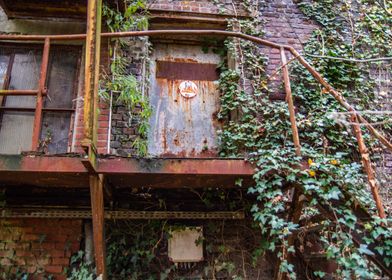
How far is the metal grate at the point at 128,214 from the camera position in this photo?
4059 mm

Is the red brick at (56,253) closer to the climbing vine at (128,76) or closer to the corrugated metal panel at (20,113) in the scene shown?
the corrugated metal panel at (20,113)

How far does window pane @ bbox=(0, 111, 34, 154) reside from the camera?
447cm

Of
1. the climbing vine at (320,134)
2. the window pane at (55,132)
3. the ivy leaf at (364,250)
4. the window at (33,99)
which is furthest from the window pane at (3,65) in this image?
the ivy leaf at (364,250)

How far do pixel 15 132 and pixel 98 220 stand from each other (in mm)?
1984

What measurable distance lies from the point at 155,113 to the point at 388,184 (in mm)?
3102

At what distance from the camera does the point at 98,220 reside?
10.8 ft

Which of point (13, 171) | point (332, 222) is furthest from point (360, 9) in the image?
point (13, 171)

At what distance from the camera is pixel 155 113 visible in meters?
5.00

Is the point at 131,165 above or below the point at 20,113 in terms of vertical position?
below

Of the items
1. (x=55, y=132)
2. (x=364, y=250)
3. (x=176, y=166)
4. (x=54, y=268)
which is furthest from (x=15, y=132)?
(x=364, y=250)

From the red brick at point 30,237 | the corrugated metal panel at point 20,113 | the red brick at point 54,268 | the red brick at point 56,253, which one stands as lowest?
the red brick at point 54,268

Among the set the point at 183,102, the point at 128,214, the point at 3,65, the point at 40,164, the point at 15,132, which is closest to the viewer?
the point at 40,164

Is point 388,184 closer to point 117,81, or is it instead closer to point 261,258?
point 261,258

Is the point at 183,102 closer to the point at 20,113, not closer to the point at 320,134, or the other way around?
the point at 320,134
